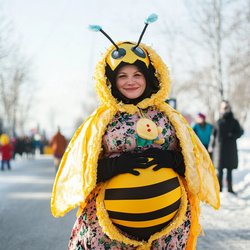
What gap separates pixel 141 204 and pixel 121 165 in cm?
27

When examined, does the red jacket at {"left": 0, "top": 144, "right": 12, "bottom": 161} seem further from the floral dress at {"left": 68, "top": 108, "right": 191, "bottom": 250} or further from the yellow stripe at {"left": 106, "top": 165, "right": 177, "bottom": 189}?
the yellow stripe at {"left": 106, "top": 165, "right": 177, "bottom": 189}

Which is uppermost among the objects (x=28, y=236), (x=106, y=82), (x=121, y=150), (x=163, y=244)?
(x=106, y=82)

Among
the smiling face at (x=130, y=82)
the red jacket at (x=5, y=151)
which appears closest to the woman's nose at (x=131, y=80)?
the smiling face at (x=130, y=82)

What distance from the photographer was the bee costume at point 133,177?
2.56m

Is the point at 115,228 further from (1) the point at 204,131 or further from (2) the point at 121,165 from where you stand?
(1) the point at 204,131

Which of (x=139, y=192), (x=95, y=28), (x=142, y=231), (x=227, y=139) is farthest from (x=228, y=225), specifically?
(x=95, y=28)

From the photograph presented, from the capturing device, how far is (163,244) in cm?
262

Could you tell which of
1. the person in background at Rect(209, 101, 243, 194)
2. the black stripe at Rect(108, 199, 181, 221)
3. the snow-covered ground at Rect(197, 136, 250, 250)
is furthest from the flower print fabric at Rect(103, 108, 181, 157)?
the person in background at Rect(209, 101, 243, 194)

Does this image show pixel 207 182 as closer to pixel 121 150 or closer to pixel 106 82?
pixel 121 150

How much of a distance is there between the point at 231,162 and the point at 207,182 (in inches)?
226

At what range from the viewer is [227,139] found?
840cm

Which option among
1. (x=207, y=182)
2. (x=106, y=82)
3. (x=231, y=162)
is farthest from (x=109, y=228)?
(x=231, y=162)

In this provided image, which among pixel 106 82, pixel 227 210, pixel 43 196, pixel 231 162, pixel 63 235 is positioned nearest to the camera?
pixel 106 82

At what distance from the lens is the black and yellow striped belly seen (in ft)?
8.33
